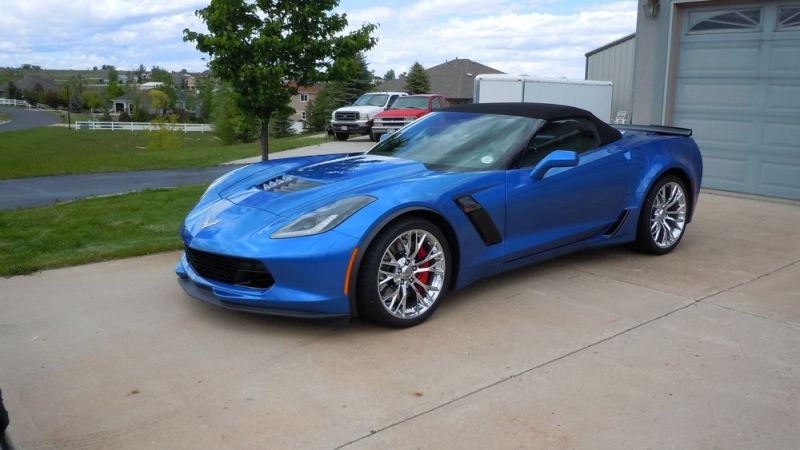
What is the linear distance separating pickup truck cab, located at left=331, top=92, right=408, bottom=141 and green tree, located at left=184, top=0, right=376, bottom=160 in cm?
1542

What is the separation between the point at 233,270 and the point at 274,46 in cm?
444

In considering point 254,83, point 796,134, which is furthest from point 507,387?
point 796,134

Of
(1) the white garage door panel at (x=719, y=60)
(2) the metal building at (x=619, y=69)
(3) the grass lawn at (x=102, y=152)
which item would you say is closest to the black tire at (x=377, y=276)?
(1) the white garage door panel at (x=719, y=60)

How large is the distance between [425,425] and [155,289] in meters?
2.79

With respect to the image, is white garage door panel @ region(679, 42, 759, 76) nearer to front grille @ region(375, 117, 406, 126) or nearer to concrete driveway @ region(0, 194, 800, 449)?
concrete driveway @ region(0, 194, 800, 449)

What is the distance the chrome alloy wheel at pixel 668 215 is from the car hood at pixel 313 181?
7.59 feet

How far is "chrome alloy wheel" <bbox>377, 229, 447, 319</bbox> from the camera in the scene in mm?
4250

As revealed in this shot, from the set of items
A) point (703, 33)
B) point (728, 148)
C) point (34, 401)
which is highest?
point (703, 33)

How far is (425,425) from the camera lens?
3.16 metres

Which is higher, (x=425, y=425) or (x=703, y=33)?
(x=703, y=33)

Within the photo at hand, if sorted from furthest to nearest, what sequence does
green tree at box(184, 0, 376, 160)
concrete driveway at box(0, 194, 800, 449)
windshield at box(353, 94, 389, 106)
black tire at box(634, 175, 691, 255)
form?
windshield at box(353, 94, 389, 106) < green tree at box(184, 0, 376, 160) < black tire at box(634, 175, 691, 255) < concrete driveway at box(0, 194, 800, 449)

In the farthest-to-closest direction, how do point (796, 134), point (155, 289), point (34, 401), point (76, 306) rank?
point (796, 134) → point (155, 289) → point (76, 306) → point (34, 401)

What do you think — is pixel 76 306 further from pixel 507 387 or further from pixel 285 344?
pixel 507 387

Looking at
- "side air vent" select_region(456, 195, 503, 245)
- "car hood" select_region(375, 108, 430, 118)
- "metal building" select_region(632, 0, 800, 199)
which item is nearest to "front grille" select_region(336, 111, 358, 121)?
"car hood" select_region(375, 108, 430, 118)
